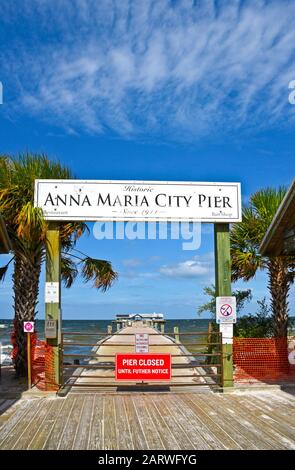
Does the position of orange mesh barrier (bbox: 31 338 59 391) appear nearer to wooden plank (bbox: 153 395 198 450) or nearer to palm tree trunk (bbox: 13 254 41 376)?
palm tree trunk (bbox: 13 254 41 376)

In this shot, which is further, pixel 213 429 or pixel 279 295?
pixel 279 295

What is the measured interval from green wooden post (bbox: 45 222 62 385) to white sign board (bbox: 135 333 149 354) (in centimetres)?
168

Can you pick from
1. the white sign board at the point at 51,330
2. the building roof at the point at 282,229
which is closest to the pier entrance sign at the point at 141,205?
the white sign board at the point at 51,330

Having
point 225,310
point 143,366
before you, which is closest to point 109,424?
point 143,366

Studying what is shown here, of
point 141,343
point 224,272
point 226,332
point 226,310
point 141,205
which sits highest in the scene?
point 141,205

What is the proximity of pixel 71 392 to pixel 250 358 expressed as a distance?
4.46 metres

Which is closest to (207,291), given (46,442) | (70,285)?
(70,285)

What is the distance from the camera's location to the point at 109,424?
24.9ft

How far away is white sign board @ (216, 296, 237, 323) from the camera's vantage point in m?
10.7

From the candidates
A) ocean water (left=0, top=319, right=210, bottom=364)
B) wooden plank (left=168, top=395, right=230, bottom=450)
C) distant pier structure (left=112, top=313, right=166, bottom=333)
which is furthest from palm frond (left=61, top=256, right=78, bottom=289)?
distant pier structure (left=112, top=313, right=166, bottom=333)

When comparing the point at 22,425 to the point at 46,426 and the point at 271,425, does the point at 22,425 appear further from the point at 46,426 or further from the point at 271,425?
the point at 271,425

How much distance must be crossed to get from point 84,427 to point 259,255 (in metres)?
7.84

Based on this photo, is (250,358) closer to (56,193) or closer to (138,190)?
(138,190)

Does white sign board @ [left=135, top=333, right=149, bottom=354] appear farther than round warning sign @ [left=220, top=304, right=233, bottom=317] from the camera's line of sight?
No
